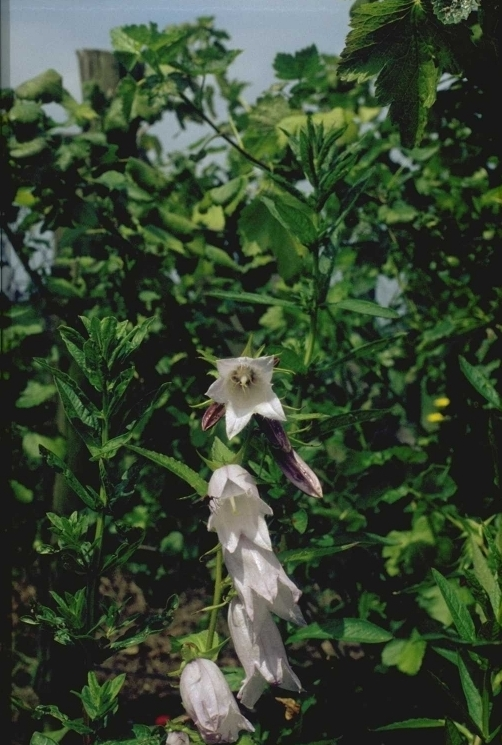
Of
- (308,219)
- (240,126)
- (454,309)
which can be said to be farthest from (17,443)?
(454,309)

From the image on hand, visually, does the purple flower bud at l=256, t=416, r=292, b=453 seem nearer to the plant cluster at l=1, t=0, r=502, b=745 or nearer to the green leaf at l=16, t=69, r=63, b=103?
the plant cluster at l=1, t=0, r=502, b=745

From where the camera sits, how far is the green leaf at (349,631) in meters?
1.09

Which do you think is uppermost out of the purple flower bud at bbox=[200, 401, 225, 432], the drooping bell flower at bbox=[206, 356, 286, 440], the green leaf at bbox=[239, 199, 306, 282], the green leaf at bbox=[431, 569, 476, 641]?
the green leaf at bbox=[239, 199, 306, 282]

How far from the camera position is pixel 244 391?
0.94 m

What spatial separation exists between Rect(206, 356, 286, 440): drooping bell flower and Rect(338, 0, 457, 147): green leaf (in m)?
0.43

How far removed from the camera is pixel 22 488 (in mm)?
1903

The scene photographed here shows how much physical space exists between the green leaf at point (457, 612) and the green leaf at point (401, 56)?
634 millimetres

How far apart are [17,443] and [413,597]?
1113mm

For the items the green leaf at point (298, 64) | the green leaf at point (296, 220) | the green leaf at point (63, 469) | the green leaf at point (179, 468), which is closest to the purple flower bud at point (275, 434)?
the green leaf at point (179, 468)

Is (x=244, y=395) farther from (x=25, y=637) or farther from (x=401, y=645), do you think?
(x=25, y=637)

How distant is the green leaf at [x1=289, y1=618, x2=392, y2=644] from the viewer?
3.57ft

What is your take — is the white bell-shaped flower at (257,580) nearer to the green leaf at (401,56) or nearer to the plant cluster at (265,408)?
the plant cluster at (265,408)

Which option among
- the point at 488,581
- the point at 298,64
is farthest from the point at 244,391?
the point at 298,64

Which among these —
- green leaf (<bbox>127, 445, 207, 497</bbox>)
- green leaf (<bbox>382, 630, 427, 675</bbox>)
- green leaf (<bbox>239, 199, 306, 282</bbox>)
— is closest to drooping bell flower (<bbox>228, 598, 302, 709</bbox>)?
green leaf (<bbox>127, 445, 207, 497</bbox>)
